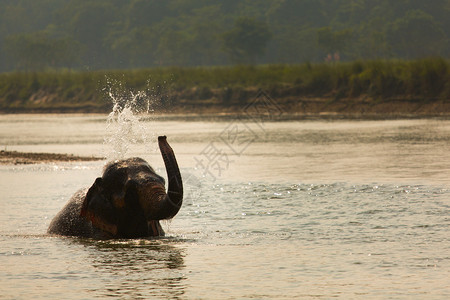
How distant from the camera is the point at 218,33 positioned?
12988 cm

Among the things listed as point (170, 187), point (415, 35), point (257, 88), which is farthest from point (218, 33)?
point (170, 187)

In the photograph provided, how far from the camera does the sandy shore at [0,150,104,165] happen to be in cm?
2488

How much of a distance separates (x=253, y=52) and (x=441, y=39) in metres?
25.8

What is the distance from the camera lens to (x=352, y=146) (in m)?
27.6

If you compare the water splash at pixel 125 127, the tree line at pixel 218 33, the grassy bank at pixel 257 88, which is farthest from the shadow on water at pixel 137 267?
the tree line at pixel 218 33

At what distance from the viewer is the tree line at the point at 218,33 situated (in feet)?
390

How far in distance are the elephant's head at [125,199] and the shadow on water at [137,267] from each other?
0.71 feet

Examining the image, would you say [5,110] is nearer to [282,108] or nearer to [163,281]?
[282,108]

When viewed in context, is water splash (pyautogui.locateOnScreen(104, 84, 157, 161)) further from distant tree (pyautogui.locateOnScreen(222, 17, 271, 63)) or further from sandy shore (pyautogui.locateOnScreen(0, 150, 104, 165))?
distant tree (pyautogui.locateOnScreen(222, 17, 271, 63))

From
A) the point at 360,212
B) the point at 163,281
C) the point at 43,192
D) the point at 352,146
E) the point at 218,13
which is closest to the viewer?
the point at 163,281

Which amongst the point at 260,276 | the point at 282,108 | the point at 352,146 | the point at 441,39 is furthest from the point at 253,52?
the point at 260,276

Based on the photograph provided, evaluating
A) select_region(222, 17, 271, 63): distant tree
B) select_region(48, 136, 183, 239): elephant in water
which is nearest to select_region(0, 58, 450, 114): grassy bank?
select_region(48, 136, 183, 239): elephant in water

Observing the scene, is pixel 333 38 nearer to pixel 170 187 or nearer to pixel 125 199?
pixel 125 199

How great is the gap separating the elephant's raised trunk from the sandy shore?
15.5 meters
